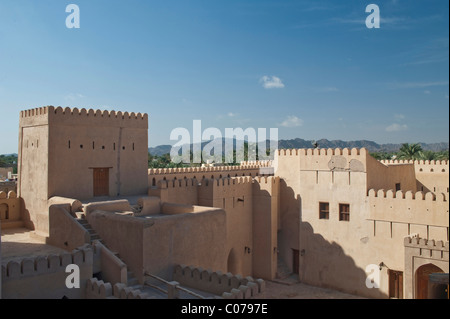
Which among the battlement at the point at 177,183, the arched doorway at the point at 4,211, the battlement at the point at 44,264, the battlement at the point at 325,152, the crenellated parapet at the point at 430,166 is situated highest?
the battlement at the point at 325,152

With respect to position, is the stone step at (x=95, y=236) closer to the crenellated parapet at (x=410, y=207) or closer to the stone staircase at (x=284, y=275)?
the stone staircase at (x=284, y=275)

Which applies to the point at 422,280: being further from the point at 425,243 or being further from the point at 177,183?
the point at 177,183

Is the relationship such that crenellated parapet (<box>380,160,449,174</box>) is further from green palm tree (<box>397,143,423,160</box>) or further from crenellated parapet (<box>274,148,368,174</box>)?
green palm tree (<box>397,143,423,160</box>)

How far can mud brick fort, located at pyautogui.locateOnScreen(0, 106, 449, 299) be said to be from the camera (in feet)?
33.6

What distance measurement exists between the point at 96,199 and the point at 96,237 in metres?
3.51

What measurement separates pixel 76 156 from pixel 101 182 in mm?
1441

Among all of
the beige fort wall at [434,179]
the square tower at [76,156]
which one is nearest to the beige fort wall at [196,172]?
the square tower at [76,156]

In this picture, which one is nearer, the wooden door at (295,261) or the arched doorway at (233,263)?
the arched doorway at (233,263)

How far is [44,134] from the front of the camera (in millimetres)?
14062

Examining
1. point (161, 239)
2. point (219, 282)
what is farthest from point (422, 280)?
point (161, 239)

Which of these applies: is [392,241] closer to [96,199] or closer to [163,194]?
[163,194]

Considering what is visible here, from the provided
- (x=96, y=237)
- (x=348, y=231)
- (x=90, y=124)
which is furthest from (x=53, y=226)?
(x=348, y=231)

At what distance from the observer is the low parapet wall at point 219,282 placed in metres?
9.48

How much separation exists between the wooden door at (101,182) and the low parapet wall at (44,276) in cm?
558
